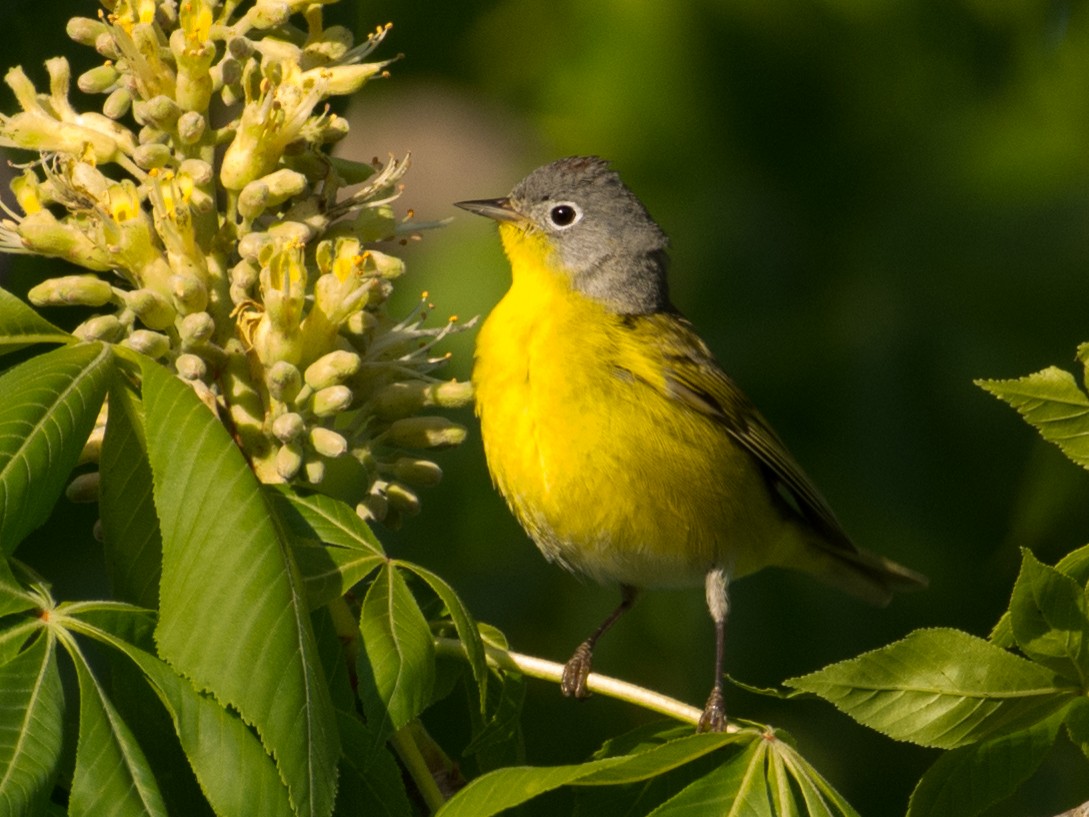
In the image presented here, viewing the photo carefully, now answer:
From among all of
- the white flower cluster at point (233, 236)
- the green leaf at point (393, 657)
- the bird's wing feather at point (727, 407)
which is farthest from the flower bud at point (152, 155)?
the bird's wing feather at point (727, 407)

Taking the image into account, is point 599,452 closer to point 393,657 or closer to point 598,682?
point 598,682

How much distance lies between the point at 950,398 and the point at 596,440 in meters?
2.08

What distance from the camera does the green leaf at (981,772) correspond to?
2.48 meters

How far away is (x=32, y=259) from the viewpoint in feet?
12.6

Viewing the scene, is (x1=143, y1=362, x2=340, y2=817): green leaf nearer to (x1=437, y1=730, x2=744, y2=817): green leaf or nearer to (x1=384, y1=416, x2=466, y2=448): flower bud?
(x1=437, y1=730, x2=744, y2=817): green leaf

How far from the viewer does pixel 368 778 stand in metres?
2.46

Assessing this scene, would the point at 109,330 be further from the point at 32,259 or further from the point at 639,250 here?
the point at 639,250

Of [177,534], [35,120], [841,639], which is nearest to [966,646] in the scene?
[177,534]

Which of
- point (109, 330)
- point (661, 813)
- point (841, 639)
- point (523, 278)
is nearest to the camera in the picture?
point (661, 813)

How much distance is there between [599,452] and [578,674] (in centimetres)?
58

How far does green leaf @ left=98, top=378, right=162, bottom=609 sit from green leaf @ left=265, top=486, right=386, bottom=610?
0.66 feet

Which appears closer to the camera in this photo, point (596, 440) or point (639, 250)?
point (596, 440)

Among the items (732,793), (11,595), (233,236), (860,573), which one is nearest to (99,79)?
(233,236)

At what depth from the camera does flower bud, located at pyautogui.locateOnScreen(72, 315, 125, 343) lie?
8.13ft
